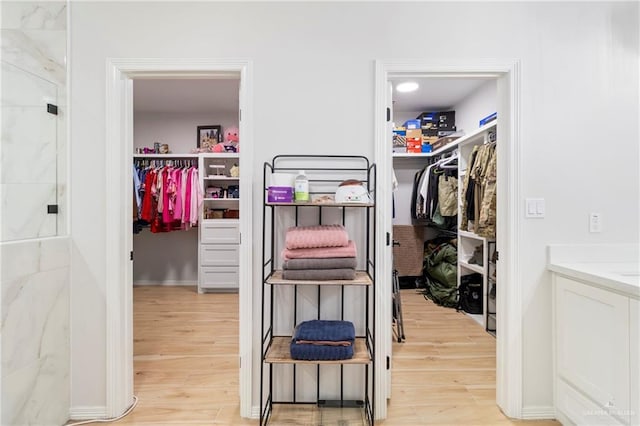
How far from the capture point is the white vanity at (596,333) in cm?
137

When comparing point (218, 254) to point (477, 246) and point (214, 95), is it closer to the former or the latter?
point (214, 95)

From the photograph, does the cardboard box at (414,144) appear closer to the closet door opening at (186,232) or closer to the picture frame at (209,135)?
the closet door opening at (186,232)

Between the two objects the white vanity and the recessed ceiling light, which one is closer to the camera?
the white vanity

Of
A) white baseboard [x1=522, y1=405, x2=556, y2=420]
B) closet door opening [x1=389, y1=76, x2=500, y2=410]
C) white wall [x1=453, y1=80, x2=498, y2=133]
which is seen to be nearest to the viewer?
white baseboard [x1=522, y1=405, x2=556, y2=420]

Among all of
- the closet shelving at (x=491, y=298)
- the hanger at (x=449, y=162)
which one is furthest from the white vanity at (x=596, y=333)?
the hanger at (x=449, y=162)

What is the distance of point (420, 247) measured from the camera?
14.7ft

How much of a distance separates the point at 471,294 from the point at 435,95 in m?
2.31

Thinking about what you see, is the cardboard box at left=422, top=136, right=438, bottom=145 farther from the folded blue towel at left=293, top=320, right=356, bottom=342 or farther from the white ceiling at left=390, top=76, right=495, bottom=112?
the folded blue towel at left=293, top=320, right=356, bottom=342

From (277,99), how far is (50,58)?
4.18 feet

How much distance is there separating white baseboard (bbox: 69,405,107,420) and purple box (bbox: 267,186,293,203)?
1522mm

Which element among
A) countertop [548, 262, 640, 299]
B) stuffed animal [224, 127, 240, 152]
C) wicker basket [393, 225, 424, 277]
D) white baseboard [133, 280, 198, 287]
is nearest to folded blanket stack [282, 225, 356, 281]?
countertop [548, 262, 640, 299]

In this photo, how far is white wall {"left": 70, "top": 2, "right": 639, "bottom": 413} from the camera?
182cm

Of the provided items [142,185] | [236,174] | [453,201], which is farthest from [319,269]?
[142,185]

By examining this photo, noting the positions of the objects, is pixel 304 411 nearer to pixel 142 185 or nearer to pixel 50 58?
pixel 50 58
